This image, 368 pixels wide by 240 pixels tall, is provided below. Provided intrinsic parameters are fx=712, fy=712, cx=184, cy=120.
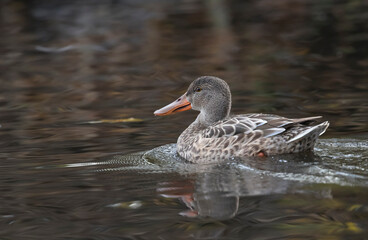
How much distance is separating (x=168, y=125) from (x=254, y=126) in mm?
2454

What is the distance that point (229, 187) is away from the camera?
6711mm

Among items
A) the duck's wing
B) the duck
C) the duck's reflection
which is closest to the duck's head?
the duck


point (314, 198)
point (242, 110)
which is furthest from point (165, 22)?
point (314, 198)

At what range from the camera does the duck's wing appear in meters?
7.78

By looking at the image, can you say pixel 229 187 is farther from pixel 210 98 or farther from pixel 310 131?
pixel 210 98

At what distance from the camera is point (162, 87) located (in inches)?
514

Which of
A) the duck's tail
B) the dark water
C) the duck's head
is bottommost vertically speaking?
the dark water

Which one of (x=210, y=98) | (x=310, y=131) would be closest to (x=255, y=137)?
(x=310, y=131)

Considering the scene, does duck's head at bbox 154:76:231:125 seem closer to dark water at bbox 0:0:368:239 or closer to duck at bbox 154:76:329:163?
duck at bbox 154:76:329:163

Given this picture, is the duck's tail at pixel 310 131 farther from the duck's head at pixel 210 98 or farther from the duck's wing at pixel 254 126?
the duck's head at pixel 210 98

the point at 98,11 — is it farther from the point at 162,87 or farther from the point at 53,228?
the point at 53,228

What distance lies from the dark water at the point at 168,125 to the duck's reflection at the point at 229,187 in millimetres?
19

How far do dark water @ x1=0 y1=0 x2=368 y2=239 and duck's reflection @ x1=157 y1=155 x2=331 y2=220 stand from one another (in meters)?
0.02

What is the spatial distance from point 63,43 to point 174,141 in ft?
37.5
